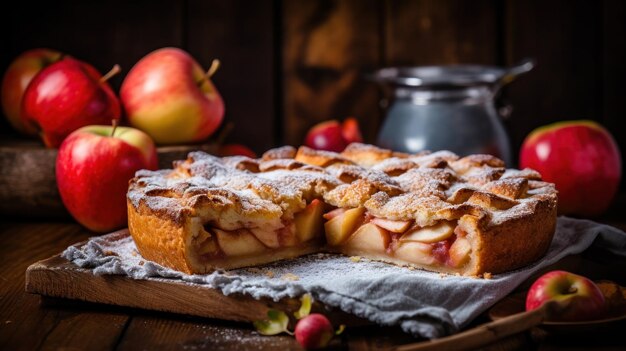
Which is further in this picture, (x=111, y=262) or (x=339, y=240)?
(x=339, y=240)

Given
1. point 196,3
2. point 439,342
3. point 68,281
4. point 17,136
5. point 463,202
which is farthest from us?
point 196,3

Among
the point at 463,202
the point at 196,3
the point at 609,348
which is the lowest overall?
the point at 609,348

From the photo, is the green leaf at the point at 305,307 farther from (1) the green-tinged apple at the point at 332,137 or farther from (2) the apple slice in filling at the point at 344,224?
(1) the green-tinged apple at the point at 332,137

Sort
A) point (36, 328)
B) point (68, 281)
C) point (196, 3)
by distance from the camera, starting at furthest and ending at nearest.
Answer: point (196, 3)
point (68, 281)
point (36, 328)

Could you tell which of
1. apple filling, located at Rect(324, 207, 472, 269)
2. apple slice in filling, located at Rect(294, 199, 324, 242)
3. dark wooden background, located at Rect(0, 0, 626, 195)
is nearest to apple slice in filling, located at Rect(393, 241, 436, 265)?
apple filling, located at Rect(324, 207, 472, 269)

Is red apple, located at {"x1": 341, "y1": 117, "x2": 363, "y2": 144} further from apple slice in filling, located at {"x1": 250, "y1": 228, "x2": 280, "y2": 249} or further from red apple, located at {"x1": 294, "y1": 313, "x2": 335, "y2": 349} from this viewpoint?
red apple, located at {"x1": 294, "y1": 313, "x2": 335, "y2": 349}

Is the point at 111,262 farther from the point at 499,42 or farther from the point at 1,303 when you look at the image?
the point at 499,42

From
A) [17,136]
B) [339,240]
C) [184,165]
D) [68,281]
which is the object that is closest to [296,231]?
[339,240]
